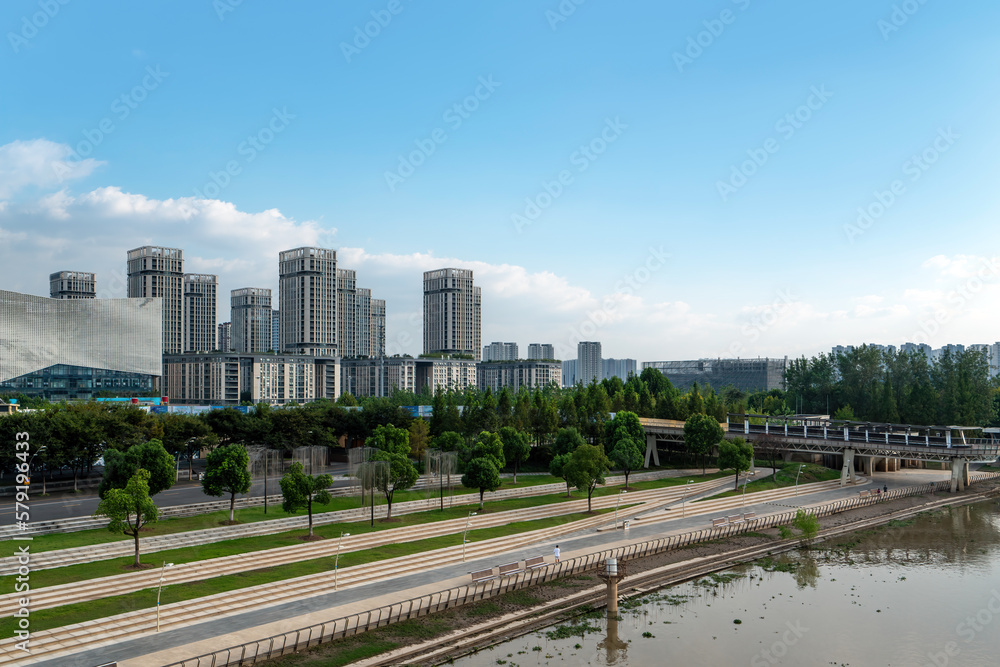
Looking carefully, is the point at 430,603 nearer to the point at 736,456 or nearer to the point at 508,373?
the point at 736,456

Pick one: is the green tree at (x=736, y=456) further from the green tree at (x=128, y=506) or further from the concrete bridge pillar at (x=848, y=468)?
the green tree at (x=128, y=506)

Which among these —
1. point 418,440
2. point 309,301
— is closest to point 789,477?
point 418,440

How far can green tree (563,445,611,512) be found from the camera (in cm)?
4644

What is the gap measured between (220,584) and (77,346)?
86338 mm

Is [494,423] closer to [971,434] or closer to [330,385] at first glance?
[971,434]

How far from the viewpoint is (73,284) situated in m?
164

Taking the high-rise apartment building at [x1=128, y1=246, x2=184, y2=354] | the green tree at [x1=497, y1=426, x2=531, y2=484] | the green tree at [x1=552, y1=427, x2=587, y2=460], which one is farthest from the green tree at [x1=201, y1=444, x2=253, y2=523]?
the high-rise apartment building at [x1=128, y1=246, x2=184, y2=354]

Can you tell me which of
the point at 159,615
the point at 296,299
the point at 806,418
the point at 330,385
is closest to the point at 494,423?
the point at 806,418

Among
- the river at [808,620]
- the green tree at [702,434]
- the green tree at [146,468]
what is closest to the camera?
the river at [808,620]

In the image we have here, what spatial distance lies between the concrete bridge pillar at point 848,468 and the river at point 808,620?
23.0 meters

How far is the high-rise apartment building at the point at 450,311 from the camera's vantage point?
191000 mm

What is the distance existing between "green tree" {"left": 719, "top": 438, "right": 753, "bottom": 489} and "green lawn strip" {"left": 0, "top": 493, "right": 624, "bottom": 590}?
1774 cm

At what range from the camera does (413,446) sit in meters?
62.3

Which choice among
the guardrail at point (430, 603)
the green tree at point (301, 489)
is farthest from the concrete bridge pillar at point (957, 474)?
the green tree at point (301, 489)
